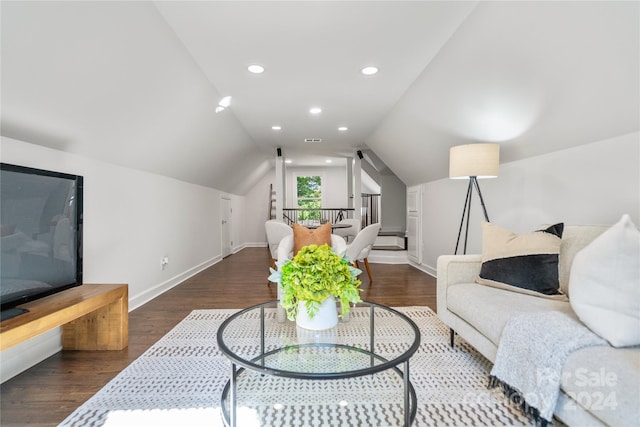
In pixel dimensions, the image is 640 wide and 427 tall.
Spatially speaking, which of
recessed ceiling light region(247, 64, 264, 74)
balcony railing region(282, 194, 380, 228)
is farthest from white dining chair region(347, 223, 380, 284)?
balcony railing region(282, 194, 380, 228)

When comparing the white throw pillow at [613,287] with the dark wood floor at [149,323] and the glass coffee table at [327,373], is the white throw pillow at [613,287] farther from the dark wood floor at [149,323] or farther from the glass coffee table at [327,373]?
the dark wood floor at [149,323]

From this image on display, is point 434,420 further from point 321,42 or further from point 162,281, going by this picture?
point 162,281

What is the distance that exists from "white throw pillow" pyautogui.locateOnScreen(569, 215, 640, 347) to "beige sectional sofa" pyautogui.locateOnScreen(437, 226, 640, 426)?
8 centimetres

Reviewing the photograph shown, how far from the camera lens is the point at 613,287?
4.20 ft

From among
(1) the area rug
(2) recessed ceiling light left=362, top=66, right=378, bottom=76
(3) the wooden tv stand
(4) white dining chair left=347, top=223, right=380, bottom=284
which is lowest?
(1) the area rug

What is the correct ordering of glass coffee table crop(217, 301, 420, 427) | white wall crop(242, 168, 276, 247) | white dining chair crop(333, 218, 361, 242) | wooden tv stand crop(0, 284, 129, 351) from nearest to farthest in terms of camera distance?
glass coffee table crop(217, 301, 420, 427), wooden tv stand crop(0, 284, 129, 351), white dining chair crop(333, 218, 361, 242), white wall crop(242, 168, 276, 247)

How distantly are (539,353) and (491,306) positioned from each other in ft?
1.40

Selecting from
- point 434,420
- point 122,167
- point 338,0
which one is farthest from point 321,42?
point 434,420

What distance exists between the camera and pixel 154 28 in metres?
2.11

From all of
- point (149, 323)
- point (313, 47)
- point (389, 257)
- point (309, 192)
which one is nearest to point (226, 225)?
point (309, 192)

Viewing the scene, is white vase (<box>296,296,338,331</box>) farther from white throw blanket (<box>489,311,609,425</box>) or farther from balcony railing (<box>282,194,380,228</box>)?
balcony railing (<box>282,194,380,228</box>)

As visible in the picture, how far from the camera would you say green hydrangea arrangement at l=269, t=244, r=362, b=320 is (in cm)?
152

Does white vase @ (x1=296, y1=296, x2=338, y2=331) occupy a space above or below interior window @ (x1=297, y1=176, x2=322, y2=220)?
below

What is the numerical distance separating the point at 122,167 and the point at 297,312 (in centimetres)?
258
